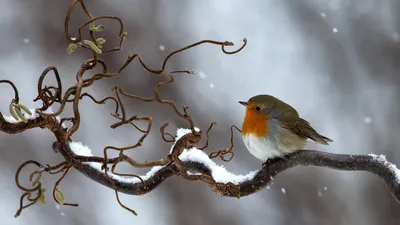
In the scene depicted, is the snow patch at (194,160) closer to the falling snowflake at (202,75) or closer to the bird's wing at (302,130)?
the bird's wing at (302,130)

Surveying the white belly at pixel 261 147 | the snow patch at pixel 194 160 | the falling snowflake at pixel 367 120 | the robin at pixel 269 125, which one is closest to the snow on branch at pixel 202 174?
the snow patch at pixel 194 160

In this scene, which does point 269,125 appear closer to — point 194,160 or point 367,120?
point 194,160

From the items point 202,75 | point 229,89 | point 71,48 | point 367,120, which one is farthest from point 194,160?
point 367,120

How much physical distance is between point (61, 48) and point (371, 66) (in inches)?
92.6

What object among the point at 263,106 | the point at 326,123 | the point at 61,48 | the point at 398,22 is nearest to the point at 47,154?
the point at 61,48

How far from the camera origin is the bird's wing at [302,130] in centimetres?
162

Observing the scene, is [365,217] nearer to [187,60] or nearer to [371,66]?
[371,66]

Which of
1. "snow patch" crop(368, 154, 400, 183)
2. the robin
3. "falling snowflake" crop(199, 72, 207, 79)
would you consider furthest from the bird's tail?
"falling snowflake" crop(199, 72, 207, 79)

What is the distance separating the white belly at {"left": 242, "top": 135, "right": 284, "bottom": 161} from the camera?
1497 millimetres

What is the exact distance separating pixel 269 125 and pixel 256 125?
44 mm

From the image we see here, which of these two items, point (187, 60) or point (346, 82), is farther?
point (346, 82)

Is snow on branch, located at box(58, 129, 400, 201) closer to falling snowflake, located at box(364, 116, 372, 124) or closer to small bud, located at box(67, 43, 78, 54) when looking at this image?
small bud, located at box(67, 43, 78, 54)

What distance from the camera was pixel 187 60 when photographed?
405cm

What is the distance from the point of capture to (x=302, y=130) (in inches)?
64.5
